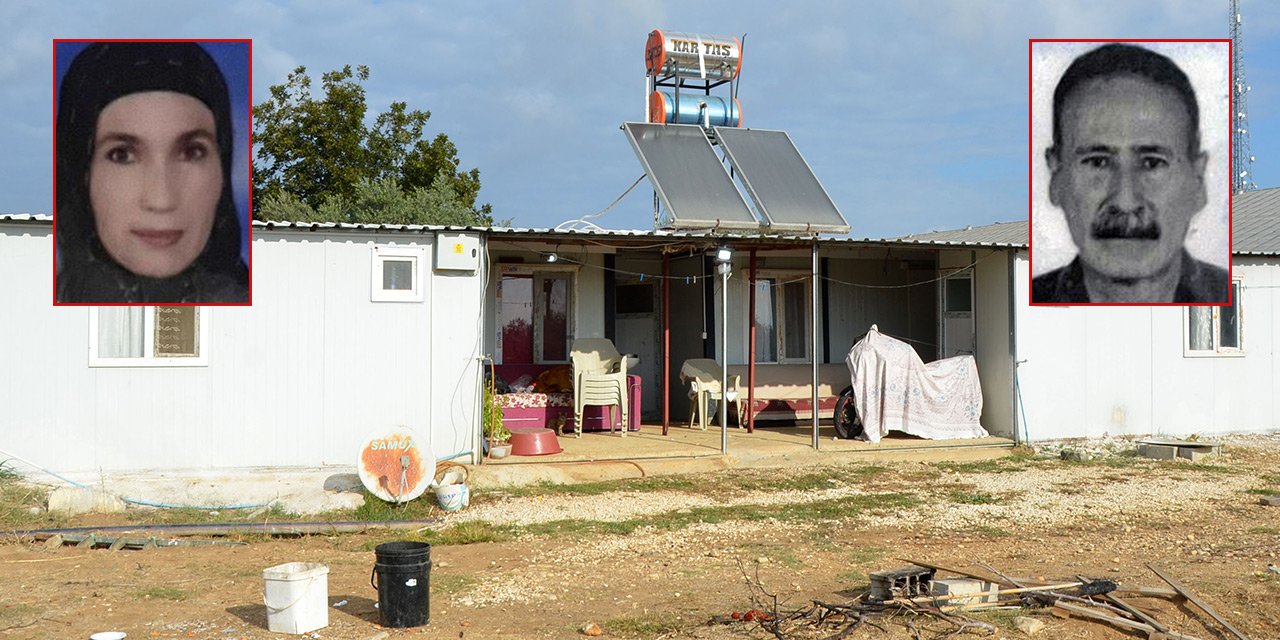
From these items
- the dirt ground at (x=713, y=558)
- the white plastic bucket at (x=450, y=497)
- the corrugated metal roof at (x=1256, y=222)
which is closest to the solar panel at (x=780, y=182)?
the dirt ground at (x=713, y=558)

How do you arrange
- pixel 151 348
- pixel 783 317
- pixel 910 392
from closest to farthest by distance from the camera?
pixel 151 348 → pixel 910 392 → pixel 783 317

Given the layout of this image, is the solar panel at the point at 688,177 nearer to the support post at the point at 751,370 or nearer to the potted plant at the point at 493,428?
the support post at the point at 751,370

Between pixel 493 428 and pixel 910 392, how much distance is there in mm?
5032

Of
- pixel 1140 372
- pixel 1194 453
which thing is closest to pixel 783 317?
pixel 1140 372

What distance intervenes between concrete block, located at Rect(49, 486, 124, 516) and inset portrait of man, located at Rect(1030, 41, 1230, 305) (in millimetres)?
Answer: 7406

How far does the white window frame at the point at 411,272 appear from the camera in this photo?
35.6ft

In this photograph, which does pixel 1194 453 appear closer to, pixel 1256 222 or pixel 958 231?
pixel 1256 222

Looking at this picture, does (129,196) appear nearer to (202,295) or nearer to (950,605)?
(202,295)

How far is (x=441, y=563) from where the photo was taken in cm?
754

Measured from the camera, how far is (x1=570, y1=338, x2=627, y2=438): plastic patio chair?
43.1 ft

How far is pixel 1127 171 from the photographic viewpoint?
5617 mm

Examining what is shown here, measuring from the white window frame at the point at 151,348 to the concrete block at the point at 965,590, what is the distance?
7303mm

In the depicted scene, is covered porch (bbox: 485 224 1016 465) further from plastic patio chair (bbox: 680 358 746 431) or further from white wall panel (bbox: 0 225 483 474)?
white wall panel (bbox: 0 225 483 474)

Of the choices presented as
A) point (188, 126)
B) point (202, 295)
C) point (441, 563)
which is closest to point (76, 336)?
point (202, 295)
